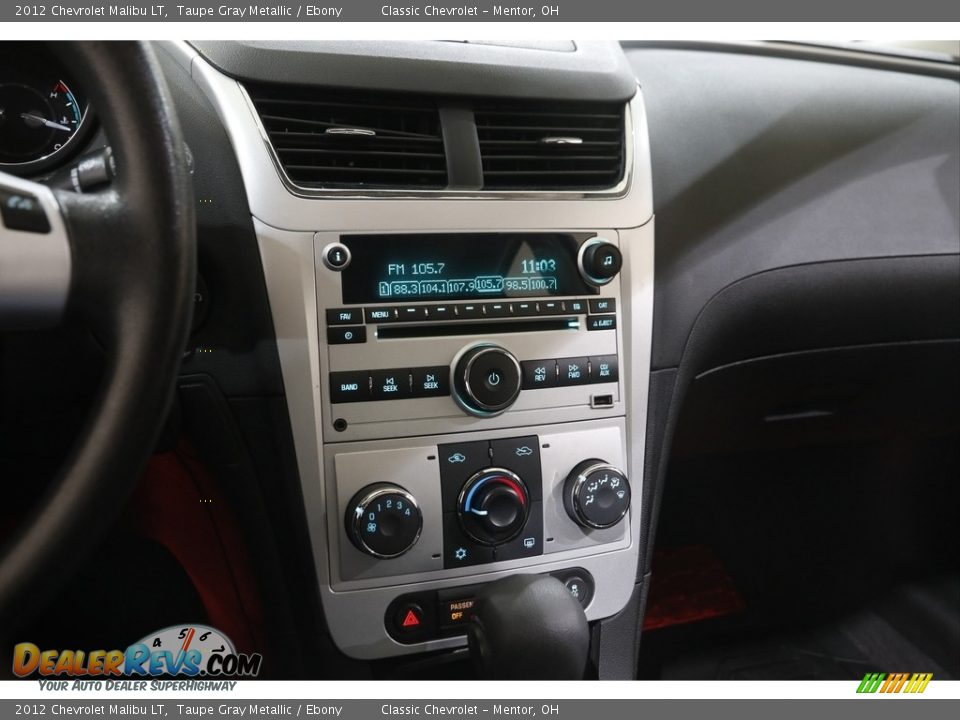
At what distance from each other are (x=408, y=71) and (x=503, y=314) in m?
0.32

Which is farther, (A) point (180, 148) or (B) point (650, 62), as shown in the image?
(B) point (650, 62)

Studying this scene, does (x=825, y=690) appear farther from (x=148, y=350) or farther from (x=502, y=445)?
(x=148, y=350)

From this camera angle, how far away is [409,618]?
3.12 feet

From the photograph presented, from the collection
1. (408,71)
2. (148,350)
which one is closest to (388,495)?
(148,350)

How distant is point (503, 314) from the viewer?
938 millimetres

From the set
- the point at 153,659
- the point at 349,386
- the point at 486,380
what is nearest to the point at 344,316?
the point at 349,386

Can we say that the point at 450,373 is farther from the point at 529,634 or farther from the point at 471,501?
the point at 529,634

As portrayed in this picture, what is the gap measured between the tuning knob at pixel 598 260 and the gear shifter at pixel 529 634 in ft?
1.30

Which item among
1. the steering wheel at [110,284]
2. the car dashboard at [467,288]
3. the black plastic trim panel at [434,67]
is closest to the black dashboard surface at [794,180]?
the car dashboard at [467,288]

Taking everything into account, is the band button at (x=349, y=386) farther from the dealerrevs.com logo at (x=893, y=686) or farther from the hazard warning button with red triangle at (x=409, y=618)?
the dealerrevs.com logo at (x=893, y=686)

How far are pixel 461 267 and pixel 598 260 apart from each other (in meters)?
0.18

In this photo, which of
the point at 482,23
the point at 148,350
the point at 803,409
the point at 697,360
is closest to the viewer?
the point at 148,350

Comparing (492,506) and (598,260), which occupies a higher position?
(598,260)

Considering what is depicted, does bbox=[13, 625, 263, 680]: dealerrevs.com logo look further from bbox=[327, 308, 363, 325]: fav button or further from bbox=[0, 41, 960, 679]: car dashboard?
bbox=[327, 308, 363, 325]: fav button
